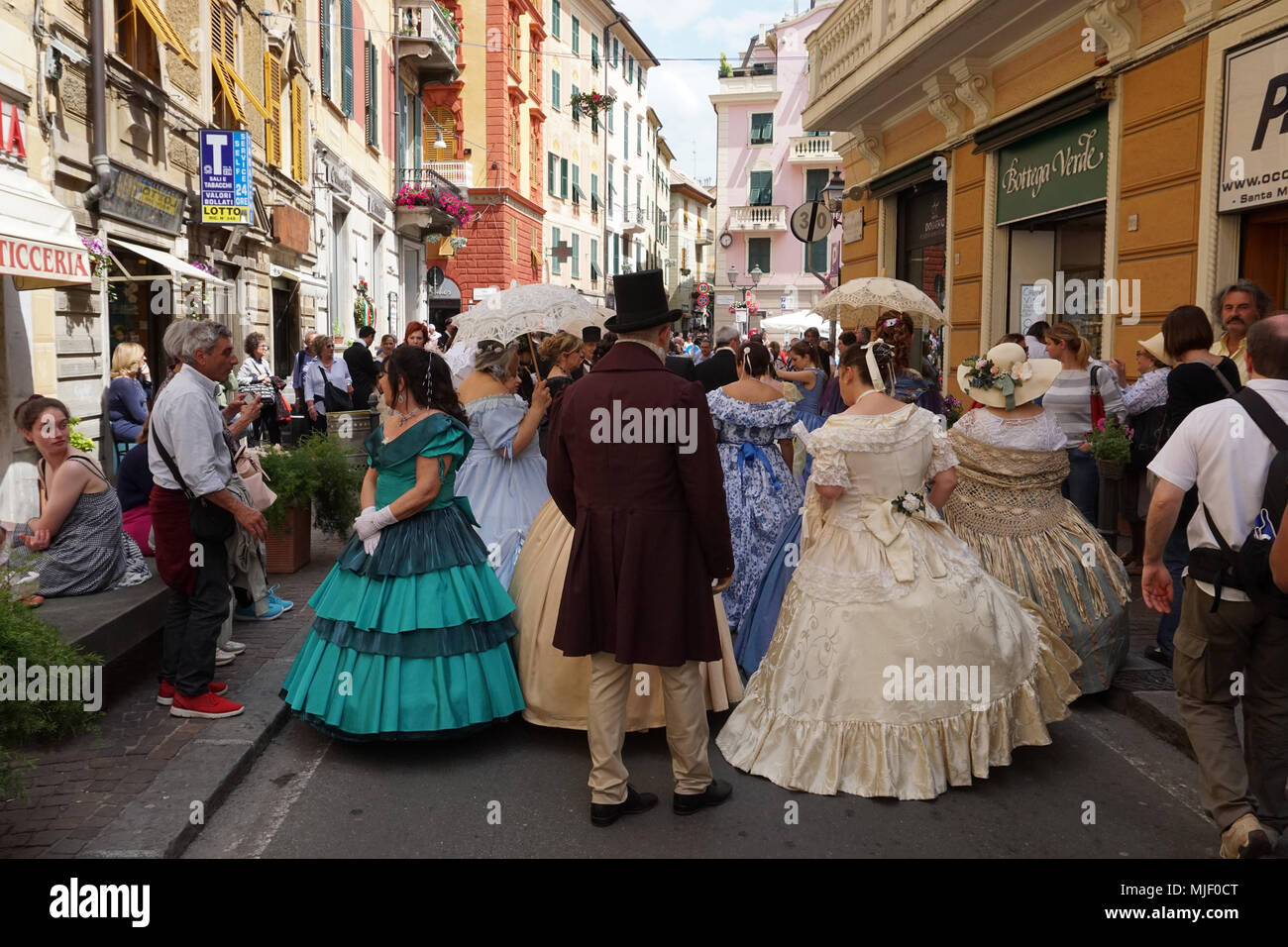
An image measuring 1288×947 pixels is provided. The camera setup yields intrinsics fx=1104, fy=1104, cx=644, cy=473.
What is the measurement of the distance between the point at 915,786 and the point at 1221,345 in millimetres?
3638

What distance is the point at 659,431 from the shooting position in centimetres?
406

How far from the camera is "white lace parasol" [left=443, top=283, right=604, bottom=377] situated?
26.2 feet

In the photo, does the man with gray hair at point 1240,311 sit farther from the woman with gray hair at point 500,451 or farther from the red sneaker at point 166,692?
the red sneaker at point 166,692

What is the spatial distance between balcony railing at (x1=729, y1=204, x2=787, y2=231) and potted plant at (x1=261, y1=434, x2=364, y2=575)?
42345mm

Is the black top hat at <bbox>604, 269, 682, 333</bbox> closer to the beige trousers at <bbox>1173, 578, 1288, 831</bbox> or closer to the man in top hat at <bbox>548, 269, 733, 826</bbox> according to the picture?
the man in top hat at <bbox>548, 269, 733, 826</bbox>

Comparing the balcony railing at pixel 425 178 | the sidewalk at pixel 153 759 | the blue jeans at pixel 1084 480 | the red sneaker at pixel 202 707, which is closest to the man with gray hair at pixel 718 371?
the blue jeans at pixel 1084 480

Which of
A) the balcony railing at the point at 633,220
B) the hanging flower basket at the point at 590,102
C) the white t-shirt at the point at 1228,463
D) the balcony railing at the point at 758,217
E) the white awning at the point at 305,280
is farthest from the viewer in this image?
the balcony railing at the point at 633,220

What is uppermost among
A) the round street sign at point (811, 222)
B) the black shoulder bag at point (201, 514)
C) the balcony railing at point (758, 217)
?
the balcony railing at point (758, 217)

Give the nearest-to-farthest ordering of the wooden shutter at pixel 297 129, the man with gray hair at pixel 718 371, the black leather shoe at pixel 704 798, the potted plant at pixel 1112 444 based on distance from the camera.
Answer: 1. the black leather shoe at pixel 704 798
2. the potted plant at pixel 1112 444
3. the man with gray hair at pixel 718 371
4. the wooden shutter at pixel 297 129

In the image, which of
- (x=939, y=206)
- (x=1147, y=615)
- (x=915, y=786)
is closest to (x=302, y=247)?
(x=939, y=206)

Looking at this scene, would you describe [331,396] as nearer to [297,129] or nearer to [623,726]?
[297,129]

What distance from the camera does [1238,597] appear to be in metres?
3.67

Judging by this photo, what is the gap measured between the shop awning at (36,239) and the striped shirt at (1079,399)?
7357 mm

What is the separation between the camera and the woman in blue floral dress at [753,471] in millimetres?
6699
